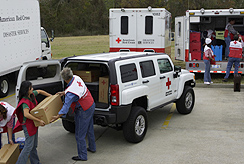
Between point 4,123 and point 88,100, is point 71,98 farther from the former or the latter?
point 4,123

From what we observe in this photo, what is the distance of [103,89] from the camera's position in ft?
21.9

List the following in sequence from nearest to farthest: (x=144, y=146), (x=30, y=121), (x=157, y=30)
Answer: (x=30, y=121), (x=144, y=146), (x=157, y=30)

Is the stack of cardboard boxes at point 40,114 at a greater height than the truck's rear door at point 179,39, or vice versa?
the truck's rear door at point 179,39

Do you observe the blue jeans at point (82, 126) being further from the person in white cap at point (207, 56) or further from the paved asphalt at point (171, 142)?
the person in white cap at point (207, 56)

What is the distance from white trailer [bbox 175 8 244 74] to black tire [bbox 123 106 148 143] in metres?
7.20

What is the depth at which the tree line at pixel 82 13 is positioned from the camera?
69375mm

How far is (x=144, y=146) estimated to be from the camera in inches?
270

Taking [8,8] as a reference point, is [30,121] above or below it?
below

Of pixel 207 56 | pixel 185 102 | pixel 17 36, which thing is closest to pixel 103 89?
pixel 185 102

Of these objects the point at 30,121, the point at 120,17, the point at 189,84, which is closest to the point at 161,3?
the point at 120,17

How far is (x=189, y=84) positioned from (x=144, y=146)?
317 cm

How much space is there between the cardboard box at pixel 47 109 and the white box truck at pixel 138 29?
9119mm

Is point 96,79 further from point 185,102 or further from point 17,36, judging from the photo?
point 17,36

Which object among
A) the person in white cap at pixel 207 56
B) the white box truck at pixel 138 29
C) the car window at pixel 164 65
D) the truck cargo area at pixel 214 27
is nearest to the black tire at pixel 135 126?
the car window at pixel 164 65
